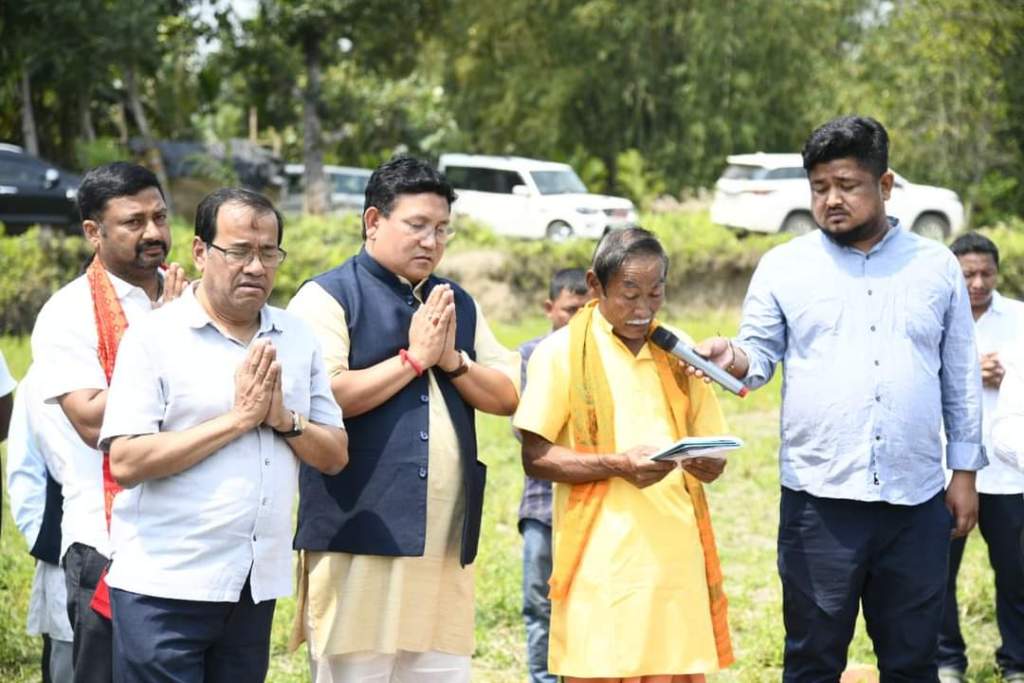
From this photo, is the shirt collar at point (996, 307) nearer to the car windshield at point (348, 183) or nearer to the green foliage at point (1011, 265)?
the green foliage at point (1011, 265)

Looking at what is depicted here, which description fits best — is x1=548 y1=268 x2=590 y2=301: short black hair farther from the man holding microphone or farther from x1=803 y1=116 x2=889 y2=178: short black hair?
x1=803 y1=116 x2=889 y2=178: short black hair

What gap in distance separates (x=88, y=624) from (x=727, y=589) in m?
4.49

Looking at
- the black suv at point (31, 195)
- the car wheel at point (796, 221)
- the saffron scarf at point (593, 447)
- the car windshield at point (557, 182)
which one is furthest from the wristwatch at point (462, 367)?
the car windshield at point (557, 182)

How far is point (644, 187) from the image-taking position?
27.1m

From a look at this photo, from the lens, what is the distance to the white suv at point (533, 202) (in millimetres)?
23141

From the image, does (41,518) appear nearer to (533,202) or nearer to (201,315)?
(201,315)

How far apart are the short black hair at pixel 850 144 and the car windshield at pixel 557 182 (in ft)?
63.7

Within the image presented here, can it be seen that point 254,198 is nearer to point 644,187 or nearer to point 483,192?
point 483,192

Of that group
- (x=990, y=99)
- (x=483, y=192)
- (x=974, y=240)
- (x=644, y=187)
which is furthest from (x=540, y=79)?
(x=974, y=240)

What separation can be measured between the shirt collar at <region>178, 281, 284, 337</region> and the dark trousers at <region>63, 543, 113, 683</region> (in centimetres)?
91

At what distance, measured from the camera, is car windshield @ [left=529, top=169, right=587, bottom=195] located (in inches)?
944

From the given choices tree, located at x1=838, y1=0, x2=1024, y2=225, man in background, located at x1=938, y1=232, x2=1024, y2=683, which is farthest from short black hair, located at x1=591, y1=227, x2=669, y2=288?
tree, located at x1=838, y1=0, x2=1024, y2=225

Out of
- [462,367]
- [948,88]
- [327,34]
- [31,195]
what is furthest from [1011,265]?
[462,367]

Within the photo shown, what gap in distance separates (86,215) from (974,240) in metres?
3.91
